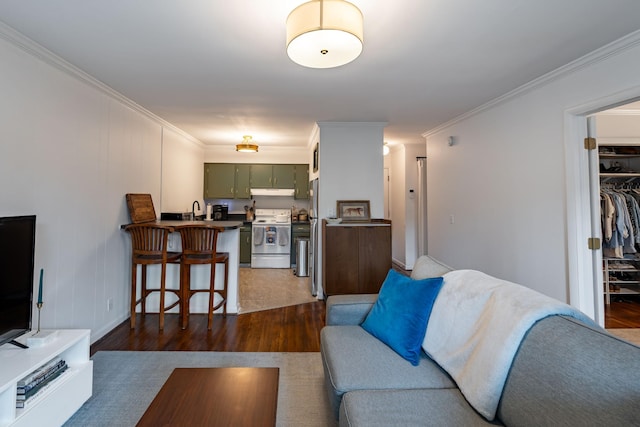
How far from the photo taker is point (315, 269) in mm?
4430

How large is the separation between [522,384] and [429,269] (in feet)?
3.19

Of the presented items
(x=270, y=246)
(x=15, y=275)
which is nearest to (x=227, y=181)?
(x=270, y=246)

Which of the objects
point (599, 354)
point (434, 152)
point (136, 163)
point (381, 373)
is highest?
point (434, 152)

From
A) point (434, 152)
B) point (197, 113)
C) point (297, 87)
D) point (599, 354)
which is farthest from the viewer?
point (434, 152)

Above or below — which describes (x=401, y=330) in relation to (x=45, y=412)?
above

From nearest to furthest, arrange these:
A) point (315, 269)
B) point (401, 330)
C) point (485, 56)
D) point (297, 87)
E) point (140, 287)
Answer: point (401, 330)
point (485, 56)
point (297, 87)
point (140, 287)
point (315, 269)

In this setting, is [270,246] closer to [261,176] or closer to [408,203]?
[261,176]

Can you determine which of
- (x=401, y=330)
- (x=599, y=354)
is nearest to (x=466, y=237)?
(x=401, y=330)

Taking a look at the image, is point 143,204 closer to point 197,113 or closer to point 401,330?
point 197,113

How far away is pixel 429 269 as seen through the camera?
202 centimetres

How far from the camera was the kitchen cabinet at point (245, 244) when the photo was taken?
20.2ft

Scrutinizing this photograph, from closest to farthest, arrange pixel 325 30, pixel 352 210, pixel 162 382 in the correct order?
pixel 325 30 < pixel 162 382 < pixel 352 210

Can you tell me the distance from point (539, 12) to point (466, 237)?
2.70 metres

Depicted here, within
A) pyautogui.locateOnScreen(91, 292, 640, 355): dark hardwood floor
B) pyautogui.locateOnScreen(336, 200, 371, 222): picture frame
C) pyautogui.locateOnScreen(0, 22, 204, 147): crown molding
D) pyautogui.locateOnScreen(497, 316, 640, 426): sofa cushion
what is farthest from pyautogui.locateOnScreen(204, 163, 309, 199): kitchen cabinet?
pyautogui.locateOnScreen(497, 316, 640, 426): sofa cushion
